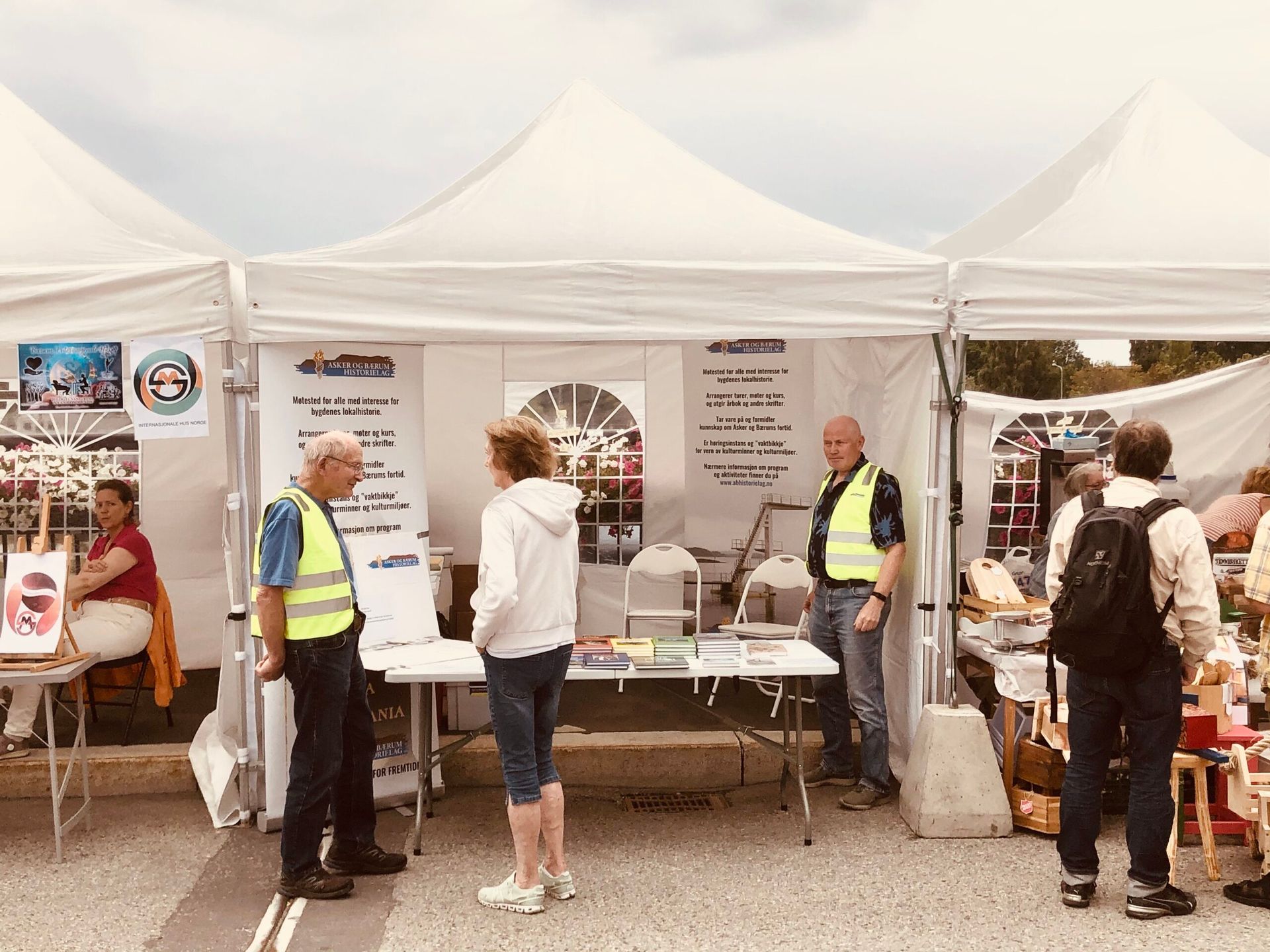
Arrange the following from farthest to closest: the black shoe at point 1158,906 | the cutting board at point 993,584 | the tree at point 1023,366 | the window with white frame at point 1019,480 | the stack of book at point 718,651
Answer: the tree at point 1023,366 < the window with white frame at point 1019,480 < the cutting board at point 993,584 < the stack of book at point 718,651 < the black shoe at point 1158,906

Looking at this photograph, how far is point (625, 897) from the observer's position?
370cm

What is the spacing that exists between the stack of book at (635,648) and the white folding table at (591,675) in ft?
0.37

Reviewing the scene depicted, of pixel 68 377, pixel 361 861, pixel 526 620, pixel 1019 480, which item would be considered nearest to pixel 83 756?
pixel 361 861

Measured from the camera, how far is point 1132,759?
11.4 ft

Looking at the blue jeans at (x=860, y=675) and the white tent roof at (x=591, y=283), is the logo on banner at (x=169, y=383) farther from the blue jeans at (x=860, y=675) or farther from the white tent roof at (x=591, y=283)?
the blue jeans at (x=860, y=675)

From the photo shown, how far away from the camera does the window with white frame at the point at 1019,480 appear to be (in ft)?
23.7

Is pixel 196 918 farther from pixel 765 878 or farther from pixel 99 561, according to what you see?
pixel 99 561

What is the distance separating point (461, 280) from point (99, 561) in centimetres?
252

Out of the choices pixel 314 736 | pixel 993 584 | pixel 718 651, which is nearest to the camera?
pixel 314 736

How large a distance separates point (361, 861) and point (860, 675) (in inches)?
84.2

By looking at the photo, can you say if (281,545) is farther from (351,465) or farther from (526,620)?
(526,620)

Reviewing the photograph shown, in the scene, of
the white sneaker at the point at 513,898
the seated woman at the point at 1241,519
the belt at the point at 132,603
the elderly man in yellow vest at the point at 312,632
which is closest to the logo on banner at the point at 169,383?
the elderly man in yellow vest at the point at 312,632

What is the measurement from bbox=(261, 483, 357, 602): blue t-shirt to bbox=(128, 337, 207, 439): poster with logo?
1.04 metres

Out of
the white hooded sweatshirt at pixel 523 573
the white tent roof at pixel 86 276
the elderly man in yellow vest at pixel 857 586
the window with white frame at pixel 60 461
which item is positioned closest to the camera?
the white hooded sweatshirt at pixel 523 573
